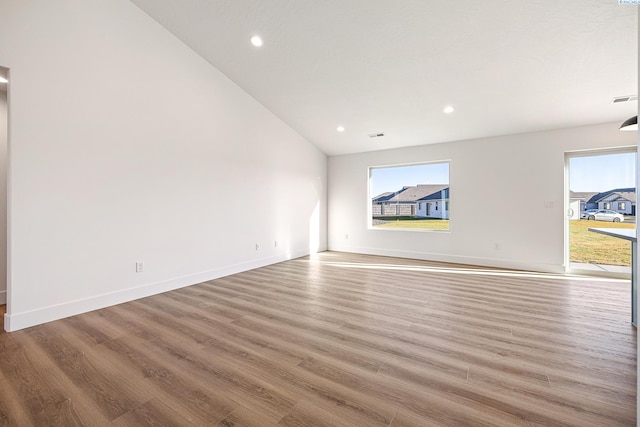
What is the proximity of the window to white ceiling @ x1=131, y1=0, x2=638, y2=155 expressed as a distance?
1245 mm

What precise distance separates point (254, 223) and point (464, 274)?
3685mm

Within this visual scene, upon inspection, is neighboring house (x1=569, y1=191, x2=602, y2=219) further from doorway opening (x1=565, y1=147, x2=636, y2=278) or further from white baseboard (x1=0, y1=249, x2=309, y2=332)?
white baseboard (x1=0, y1=249, x2=309, y2=332)

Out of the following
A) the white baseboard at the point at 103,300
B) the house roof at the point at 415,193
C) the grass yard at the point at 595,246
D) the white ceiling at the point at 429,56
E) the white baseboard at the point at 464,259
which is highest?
the white ceiling at the point at 429,56

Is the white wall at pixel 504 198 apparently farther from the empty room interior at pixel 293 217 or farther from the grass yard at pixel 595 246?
the grass yard at pixel 595 246

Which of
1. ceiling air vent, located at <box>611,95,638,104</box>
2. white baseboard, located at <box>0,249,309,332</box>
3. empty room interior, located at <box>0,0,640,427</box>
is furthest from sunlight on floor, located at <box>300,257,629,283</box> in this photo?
ceiling air vent, located at <box>611,95,638,104</box>

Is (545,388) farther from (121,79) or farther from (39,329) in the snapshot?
(121,79)

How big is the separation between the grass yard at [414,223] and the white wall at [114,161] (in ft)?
11.0

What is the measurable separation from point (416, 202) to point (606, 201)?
3.10 m

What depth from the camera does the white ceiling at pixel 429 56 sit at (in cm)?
279

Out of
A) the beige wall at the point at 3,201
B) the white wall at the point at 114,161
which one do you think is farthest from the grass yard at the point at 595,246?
the beige wall at the point at 3,201

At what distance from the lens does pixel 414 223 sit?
21.0ft

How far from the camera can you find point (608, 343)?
7.24 ft

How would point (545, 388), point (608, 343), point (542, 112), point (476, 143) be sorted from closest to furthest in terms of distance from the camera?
point (545, 388) < point (608, 343) < point (542, 112) < point (476, 143)

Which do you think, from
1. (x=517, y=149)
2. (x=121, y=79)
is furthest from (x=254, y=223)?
(x=517, y=149)
